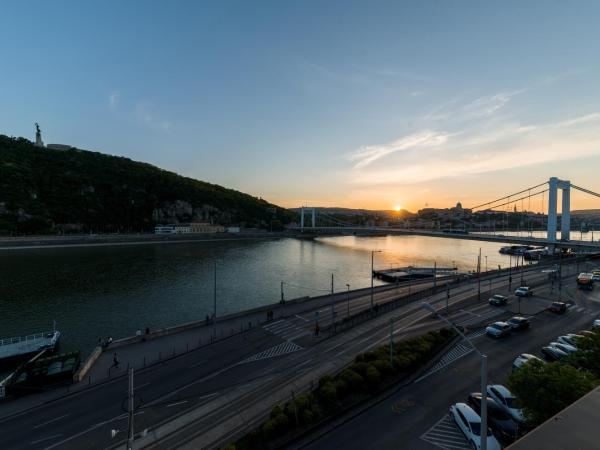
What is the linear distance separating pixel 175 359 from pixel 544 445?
22.4 meters

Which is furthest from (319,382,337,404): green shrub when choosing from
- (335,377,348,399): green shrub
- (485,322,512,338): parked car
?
(485,322,512,338): parked car

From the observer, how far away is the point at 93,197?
143125mm

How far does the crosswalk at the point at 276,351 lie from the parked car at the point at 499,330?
1510cm

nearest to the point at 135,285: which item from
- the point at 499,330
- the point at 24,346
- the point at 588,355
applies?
the point at 24,346

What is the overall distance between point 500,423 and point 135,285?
5532cm

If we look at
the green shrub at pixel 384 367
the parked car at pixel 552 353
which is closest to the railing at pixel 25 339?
the green shrub at pixel 384 367

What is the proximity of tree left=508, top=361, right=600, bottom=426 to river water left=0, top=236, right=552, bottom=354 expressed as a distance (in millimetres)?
33384

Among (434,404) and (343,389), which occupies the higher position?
(343,389)

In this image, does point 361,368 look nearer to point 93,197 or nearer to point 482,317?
point 482,317

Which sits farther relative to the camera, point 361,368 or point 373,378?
point 361,368

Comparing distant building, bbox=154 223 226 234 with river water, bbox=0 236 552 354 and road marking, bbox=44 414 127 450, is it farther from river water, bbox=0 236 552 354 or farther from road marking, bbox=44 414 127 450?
road marking, bbox=44 414 127 450

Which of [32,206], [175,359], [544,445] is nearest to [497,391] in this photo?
[544,445]

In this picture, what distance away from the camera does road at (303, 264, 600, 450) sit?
13195 millimetres

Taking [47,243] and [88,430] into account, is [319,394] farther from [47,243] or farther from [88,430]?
[47,243]
